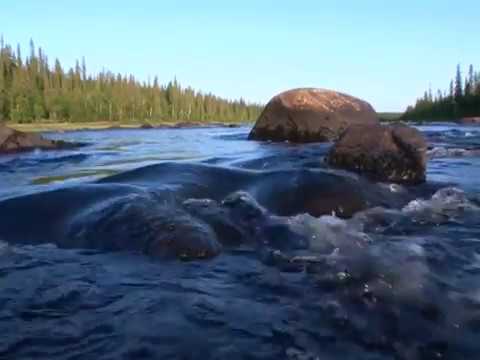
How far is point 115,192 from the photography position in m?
6.07

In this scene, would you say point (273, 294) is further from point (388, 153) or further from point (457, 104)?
point (457, 104)

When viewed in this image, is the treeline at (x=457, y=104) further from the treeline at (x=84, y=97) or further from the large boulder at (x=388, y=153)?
the large boulder at (x=388, y=153)

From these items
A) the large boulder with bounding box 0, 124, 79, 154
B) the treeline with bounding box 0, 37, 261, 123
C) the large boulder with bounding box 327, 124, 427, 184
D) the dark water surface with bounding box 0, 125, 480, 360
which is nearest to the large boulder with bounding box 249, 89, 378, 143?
the large boulder with bounding box 327, 124, 427, 184

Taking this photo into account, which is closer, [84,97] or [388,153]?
[388,153]

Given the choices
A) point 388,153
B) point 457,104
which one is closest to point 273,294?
point 388,153

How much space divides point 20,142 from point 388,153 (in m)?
15.6

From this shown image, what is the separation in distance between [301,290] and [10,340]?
6.51 ft

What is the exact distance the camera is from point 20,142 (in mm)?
19094

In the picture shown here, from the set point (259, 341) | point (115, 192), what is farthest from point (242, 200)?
point (259, 341)

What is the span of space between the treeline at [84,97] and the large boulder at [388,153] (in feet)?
242

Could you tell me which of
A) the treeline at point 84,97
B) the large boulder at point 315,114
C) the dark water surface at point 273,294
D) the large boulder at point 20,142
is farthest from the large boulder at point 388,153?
the treeline at point 84,97

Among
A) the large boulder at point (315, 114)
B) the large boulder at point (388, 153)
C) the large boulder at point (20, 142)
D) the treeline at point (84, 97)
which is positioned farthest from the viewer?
the treeline at point (84, 97)

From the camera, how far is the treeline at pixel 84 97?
255 feet

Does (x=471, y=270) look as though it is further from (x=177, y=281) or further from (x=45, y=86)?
(x=45, y=86)
